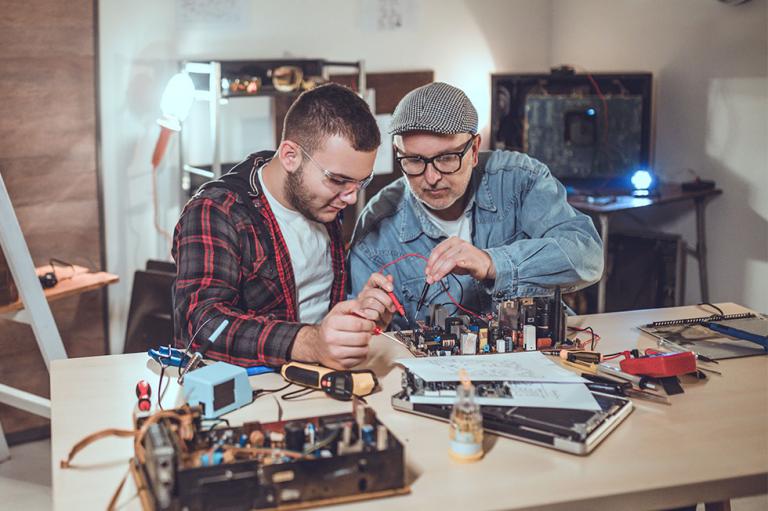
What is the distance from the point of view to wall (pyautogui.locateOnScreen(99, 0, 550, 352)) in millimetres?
3777

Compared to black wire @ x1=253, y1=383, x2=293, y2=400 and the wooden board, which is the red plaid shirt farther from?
the wooden board

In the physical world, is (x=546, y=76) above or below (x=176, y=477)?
above

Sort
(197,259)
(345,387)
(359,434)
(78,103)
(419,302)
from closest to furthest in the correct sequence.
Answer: (359,434) < (345,387) < (197,259) < (419,302) < (78,103)

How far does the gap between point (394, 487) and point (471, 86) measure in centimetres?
380

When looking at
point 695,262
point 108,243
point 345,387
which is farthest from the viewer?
point 695,262

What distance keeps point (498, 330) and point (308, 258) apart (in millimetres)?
557

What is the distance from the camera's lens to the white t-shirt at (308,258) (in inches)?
84.9

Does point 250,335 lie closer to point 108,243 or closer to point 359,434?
point 359,434

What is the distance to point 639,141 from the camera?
163 inches

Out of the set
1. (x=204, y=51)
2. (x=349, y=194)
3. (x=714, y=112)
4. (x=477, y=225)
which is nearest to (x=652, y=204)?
(x=714, y=112)

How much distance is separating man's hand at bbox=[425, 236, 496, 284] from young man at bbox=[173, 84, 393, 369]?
0.47ft

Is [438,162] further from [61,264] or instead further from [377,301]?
[61,264]

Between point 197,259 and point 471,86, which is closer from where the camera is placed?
point 197,259

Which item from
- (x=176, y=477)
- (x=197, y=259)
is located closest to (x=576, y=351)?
(x=197, y=259)
